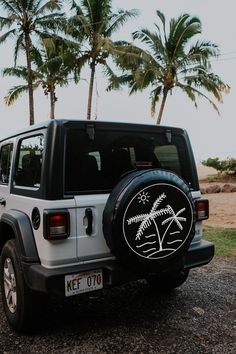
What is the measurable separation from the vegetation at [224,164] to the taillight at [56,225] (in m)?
21.1


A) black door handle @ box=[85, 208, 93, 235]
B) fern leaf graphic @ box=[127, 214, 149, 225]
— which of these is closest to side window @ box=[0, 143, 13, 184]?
black door handle @ box=[85, 208, 93, 235]

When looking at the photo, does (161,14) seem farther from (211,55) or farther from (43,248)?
(43,248)

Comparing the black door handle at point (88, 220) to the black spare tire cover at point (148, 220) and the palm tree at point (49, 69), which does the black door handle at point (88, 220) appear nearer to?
the black spare tire cover at point (148, 220)

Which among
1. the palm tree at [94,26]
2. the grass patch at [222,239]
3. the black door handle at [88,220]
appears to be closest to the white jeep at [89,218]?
the black door handle at [88,220]

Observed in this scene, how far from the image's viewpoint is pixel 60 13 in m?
24.1

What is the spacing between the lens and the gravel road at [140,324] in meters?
3.20

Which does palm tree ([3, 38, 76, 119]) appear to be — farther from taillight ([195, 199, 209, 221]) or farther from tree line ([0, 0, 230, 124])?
taillight ([195, 199, 209, 221])

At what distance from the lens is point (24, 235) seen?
3.26 meters

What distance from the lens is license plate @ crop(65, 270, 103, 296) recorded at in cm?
305

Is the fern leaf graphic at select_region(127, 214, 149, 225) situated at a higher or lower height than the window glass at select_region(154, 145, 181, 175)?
lower

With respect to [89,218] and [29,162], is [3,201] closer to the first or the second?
[29,162]

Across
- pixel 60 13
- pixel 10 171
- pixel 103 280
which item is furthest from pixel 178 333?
pixel 60 13

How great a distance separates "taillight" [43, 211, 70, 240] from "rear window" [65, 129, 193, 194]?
0.21 meters

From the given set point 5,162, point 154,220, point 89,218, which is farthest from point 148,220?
point 5,162
